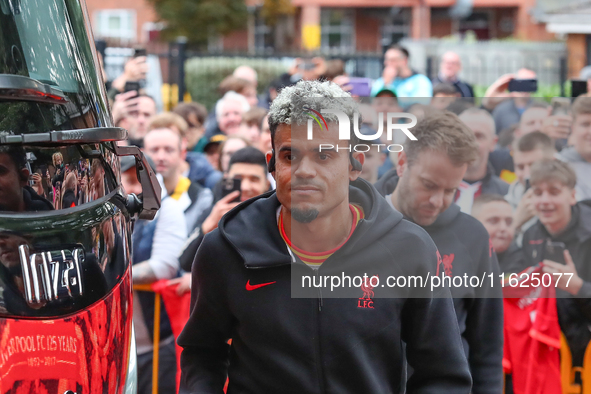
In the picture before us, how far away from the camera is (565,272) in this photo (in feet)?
7.98

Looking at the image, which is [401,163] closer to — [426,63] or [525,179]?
[525,179]

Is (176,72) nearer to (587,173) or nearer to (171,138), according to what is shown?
(171,138)

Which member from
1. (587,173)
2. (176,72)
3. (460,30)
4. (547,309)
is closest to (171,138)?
(547,309)

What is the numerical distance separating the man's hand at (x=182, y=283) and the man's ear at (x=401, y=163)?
2054 millimetres

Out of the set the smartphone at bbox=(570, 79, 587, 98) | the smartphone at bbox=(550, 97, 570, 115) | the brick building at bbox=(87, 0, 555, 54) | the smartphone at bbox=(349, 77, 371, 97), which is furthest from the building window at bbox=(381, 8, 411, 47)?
the smartphone at bbox=(550, 97, 570, 115)

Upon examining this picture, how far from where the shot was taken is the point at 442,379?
2.01 m

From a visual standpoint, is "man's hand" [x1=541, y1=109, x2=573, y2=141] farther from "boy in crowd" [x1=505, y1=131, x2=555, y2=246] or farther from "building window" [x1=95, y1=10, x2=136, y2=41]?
"building window" [x1=95, y1=10, x2=136, y2=41]

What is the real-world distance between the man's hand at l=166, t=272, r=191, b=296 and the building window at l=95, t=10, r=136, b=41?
2989cm

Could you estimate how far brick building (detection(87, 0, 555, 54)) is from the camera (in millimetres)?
31688

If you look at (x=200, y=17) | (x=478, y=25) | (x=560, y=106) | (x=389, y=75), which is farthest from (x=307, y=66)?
(x=478, y=25)

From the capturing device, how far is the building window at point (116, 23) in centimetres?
3231

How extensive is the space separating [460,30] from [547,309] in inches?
1318

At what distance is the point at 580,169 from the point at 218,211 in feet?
6.66

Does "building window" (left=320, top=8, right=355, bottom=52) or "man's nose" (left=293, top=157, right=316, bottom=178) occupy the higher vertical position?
"building window" (left=320, top=8, right=355, bottom=52)
